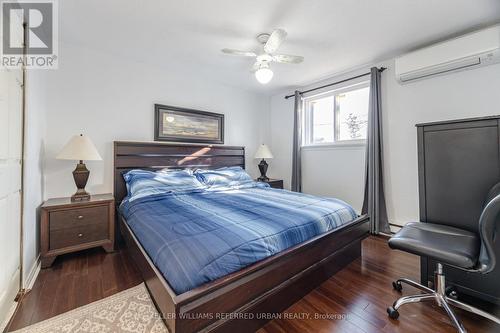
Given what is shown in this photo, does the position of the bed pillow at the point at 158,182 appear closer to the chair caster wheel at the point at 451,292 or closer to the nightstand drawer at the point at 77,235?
the nightstand drawer at the point at 77,235

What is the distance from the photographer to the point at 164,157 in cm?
324

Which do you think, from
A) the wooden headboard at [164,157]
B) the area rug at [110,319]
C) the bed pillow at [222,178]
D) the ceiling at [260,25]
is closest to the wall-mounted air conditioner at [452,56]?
the ceiling at [260,25]

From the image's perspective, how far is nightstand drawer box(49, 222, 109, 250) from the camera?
2.17 metres

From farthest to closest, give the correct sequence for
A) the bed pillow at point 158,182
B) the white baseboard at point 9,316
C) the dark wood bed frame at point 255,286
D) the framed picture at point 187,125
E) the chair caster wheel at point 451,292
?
the framed picture at point 187,125, the bed pillow at point 158,182, the chair caster wheel at point 451,292, the white baseboard at point 9,316, the dark wood bed frame at point 255,286

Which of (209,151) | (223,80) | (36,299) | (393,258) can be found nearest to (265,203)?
(393,258)

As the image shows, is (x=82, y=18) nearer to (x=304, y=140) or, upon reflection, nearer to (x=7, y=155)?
(x=7, y=155)

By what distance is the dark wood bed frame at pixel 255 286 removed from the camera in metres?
1.07

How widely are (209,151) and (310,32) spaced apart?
90.0 inches

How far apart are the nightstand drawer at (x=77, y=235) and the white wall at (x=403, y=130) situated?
327 cm

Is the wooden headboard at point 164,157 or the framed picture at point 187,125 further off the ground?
the framed picture at point 187,125

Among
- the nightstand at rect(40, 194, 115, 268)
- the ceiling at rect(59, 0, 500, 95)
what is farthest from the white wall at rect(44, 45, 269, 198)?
the nightstand at rect(40, 194, 115, 268)

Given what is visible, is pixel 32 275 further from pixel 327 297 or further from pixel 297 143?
pixel 297 143

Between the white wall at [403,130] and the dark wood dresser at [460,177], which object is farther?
the white wall at [403,130]

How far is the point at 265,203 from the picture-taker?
2.32 meters
